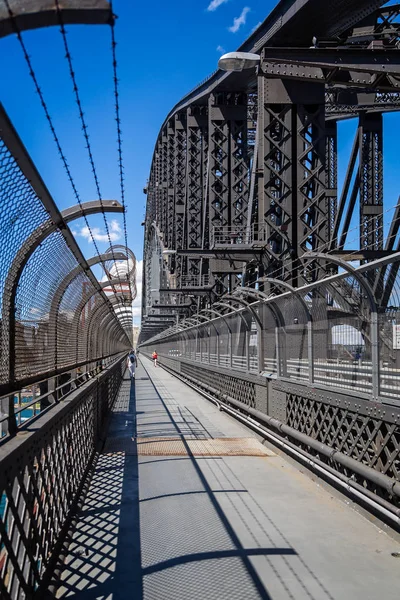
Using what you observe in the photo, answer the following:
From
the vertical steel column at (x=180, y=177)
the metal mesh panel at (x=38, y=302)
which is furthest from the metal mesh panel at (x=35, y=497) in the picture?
the vertical steel column at (x=180, y=177)

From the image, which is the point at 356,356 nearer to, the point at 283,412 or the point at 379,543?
the point at 379,543

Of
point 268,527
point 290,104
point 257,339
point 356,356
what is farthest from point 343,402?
point 290,104

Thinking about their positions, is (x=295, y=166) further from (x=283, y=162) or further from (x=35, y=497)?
(x=35, y=497)

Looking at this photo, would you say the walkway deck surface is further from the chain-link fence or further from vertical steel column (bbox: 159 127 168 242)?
vertical steel column (bbox: 159 127 168 242)

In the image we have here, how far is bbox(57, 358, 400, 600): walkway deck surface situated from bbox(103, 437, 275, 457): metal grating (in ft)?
1.36

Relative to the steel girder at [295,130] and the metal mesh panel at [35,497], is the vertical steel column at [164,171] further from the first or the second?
the metal mesh panel at [35,497]

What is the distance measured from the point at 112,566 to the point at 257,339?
808cm

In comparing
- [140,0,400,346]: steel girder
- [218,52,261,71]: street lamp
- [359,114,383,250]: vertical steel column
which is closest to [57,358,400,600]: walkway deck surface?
[140,0,400,346]: steel girder

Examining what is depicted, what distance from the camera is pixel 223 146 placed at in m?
27.4

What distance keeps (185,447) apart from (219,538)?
478cm

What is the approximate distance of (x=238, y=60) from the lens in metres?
9.72

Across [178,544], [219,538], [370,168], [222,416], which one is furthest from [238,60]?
[370,168]

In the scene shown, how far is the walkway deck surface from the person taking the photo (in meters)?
4.45

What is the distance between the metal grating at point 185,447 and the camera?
32.1 feet
